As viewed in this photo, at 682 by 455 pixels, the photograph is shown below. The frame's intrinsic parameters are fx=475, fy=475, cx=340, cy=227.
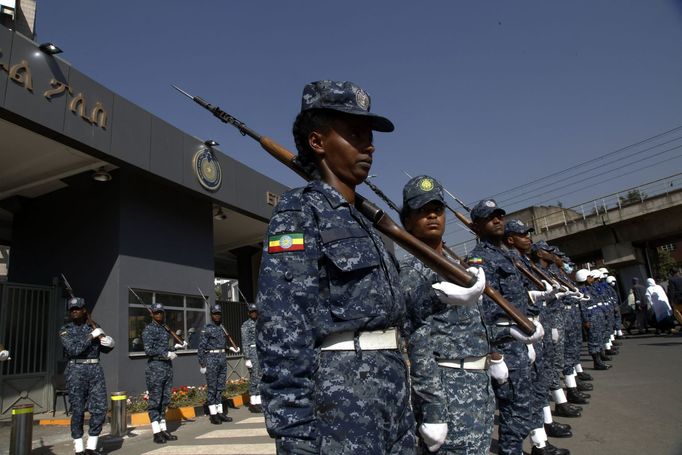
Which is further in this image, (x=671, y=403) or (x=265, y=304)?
(x=671, y=403)

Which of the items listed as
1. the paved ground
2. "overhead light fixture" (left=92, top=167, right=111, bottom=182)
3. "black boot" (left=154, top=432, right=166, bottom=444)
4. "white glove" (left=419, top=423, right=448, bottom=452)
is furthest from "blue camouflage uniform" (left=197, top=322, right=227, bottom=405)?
"white glove" (left=419, top=423, right=448, bottom=452)

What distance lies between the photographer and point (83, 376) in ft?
21.8

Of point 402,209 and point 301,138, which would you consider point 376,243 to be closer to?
point 301,138

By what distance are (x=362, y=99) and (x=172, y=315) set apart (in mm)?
10523

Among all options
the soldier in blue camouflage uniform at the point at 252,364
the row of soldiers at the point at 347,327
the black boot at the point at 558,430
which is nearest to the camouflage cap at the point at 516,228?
the black boot at the point at 558,430

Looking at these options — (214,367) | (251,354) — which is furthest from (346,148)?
(251,354)

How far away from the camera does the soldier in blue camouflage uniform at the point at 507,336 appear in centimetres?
387

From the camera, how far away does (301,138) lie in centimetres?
217

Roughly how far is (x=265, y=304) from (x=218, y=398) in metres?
7.99

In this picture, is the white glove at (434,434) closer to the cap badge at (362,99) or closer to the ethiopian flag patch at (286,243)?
the ethiopian flag patch at (286,243)

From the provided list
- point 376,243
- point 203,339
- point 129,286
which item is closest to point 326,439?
point 376,243

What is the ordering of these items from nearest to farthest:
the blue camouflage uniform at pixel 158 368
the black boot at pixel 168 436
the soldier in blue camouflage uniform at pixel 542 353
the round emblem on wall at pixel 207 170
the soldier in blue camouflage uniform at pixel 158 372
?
the soldier in blue camouflage uniform at pixel 542 353
the black boot at pixel 168 436
the soldier in blue camouflage uniform at pixel 158 372
the blue camouflage uniform at pixel 158 368
the round emblem on wall at pixel 207 170

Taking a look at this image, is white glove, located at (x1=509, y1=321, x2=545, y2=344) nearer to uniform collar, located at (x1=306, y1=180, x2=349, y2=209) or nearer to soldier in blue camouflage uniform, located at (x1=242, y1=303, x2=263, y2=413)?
uniform collar, located at (x1=306, y1=180, x2=349, y2=209)

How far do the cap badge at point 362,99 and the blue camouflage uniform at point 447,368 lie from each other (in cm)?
125
